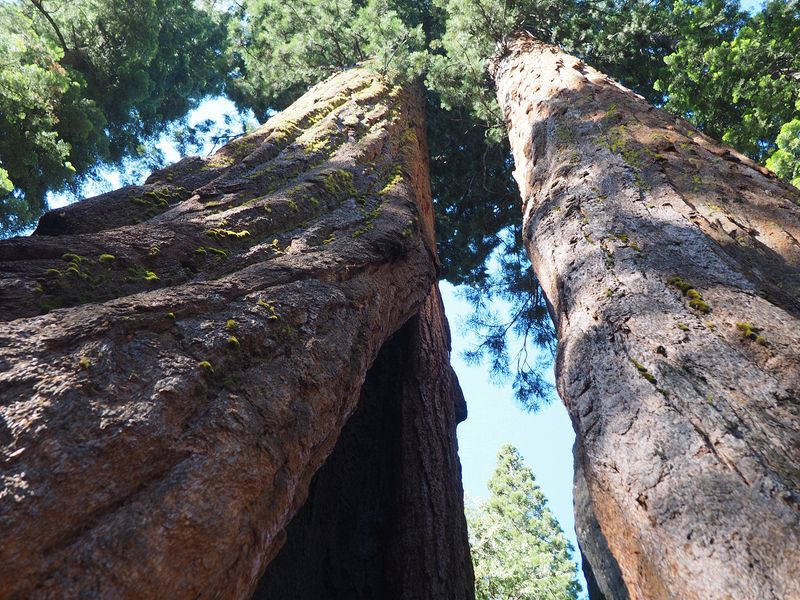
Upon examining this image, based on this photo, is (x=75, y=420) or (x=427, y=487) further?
(x=427, y=487)

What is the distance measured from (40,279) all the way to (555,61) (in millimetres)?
5131

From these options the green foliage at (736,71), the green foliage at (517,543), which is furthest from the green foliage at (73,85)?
the green foliage at (517,543)

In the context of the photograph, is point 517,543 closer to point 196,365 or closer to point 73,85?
point 73,85

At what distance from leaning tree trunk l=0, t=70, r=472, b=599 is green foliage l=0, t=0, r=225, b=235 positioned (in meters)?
5.14

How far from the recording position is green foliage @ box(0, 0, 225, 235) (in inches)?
317

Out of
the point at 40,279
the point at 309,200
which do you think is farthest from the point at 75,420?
the point at 309,200

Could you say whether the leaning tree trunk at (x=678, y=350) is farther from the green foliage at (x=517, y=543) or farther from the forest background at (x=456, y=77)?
the green foliage at (x=517, y=543)

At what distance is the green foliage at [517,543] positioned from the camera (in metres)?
14.8

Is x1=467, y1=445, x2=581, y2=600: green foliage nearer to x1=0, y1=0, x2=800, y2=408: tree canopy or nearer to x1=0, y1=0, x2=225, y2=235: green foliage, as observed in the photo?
x1=0, y1=0, x2=800, y2=408: tree canopy

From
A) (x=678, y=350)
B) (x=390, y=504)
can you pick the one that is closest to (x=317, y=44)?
(x=390, y=504)

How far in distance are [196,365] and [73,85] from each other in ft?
30.0

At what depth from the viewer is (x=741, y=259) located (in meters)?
2.32

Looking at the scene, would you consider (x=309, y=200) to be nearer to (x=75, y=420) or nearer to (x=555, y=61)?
(x=75, y=420)

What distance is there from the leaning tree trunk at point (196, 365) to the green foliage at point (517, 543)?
12.1 m
